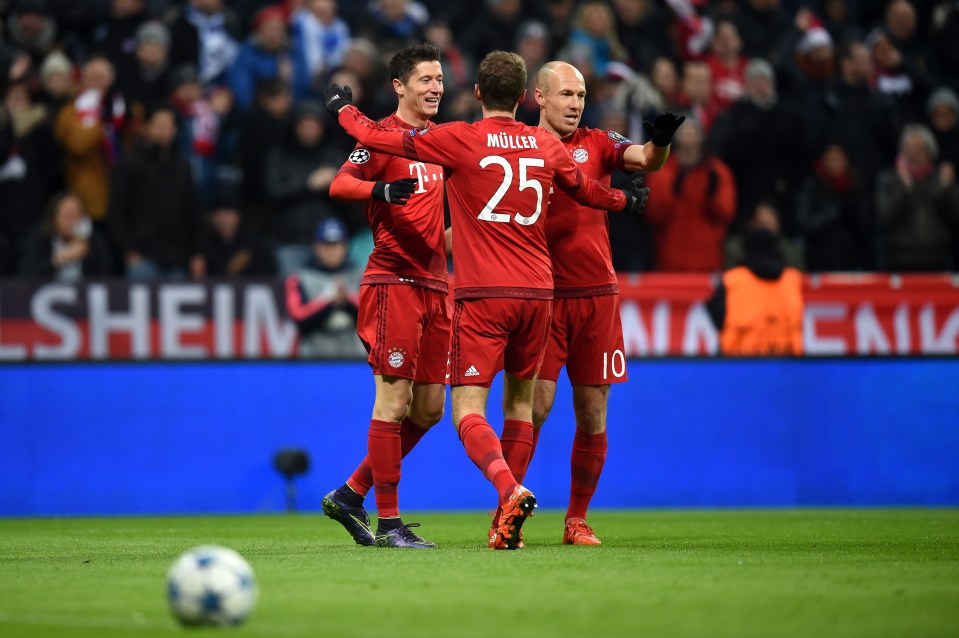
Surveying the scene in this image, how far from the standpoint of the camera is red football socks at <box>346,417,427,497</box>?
27.2ft

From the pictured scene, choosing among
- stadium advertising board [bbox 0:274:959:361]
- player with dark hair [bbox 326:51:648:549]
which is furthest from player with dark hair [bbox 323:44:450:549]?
stadium advertising board [bbox 0:274:959:361]

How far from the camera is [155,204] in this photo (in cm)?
1405

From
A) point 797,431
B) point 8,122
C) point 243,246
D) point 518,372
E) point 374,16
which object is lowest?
point 797,431

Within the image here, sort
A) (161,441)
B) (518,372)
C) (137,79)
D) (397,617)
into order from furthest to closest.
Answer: (137,79) < (161,441) < (518,372) < (397,617)

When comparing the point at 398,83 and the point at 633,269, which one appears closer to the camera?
the point at 398,83

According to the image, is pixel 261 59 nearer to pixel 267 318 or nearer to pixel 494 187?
pixel 267 318

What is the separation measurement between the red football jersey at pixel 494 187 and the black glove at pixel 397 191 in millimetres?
198

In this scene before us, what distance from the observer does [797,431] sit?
13.1 metres

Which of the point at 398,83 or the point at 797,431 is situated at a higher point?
the point at 398,83

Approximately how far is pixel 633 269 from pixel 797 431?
2.79 m

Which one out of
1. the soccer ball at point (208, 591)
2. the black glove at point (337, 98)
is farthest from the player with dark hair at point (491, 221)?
the soccer ball at point (208, 591)

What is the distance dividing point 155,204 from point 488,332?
23.5 ft

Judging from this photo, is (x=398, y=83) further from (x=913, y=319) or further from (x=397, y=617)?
(x=913, y=319)

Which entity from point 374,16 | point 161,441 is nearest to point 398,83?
point 161,441
